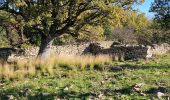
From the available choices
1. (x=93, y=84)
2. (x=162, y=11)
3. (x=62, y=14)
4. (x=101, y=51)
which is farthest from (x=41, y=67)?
(x=101, y=51)

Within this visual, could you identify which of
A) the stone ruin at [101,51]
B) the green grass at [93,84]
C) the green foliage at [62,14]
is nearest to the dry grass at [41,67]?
the green grass at [93,84]

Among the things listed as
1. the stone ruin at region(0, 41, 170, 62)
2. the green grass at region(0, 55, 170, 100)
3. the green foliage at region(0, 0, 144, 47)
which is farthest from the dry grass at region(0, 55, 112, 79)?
the stone ruin at region(0, 41, 170, 62)

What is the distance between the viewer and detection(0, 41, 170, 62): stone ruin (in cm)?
2583

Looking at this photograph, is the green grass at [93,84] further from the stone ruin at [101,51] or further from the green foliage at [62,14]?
the stone ruin at [101,51]

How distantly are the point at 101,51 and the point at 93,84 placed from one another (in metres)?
16.9

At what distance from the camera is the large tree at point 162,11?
25.7 metres

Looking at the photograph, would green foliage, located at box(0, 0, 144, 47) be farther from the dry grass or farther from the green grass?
the green grass

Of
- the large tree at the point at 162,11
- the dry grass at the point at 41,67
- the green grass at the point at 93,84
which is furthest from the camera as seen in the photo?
the large tree at the point at 162,11

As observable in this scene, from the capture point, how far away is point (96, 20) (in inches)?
969

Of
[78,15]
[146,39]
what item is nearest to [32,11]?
[78,15]

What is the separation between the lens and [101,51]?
32.0 m

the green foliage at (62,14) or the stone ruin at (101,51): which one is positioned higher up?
the green foliage at (62,14)

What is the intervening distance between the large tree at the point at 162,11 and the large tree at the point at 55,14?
7.42ft

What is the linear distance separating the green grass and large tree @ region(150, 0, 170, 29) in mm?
7011
